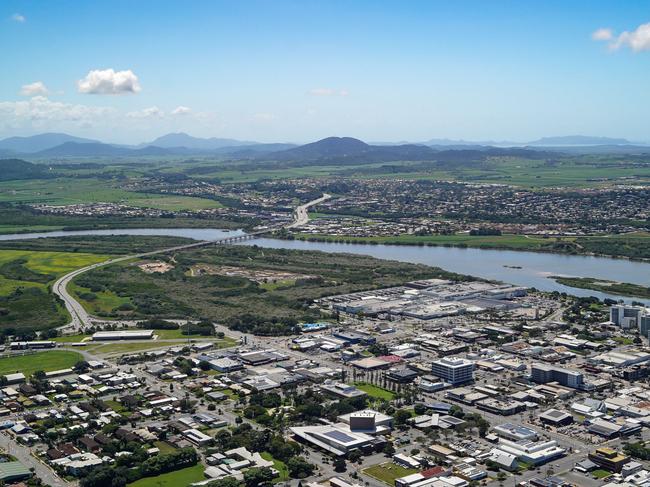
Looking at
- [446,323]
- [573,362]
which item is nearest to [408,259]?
[446,323]

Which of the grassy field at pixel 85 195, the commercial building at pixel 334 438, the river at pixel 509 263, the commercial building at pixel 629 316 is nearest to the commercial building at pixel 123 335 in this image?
the commercial building at pixel 334 438

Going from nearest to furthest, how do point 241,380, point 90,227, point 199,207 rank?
1. point 241,380
2. point 90,227
3. point 199,207

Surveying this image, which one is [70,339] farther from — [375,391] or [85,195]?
[85,195]

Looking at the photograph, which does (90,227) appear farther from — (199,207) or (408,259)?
(408,259)

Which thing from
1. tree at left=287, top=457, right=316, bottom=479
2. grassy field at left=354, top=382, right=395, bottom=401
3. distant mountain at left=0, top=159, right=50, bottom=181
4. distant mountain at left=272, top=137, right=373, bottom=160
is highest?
distant mountain at left=272, top=137, right=373, bottom=160

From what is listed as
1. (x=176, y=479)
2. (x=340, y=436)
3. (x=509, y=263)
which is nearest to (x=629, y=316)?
(x=509, y=263)

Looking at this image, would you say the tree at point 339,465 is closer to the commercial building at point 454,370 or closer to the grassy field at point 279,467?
the grassy field at point 279,467

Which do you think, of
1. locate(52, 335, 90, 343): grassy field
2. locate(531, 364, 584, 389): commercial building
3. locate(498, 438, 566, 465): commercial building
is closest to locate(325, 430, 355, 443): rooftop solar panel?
locate(498, 438, 566, 465): commercial building

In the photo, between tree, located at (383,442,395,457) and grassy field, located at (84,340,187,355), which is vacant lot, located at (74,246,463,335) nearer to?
grassy field, located at (84,340,187,355)
